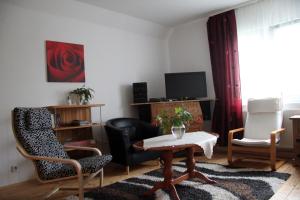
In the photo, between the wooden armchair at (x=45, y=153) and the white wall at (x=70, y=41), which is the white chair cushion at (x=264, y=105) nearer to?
the white wall at (x=70, y=41)

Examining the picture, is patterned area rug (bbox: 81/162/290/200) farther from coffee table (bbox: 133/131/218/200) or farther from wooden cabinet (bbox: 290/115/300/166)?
wooden cabinet (bbox: 290/115/300/166)

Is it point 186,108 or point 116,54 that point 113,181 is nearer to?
point 186,108

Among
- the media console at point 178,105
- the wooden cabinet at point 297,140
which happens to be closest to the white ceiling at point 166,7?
the media console at point 178,105

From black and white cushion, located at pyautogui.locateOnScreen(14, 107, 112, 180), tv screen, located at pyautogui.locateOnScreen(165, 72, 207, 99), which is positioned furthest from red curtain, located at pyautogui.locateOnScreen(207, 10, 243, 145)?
black and white cushion, located at pyautogui.locateOnScreen(14, 107, 112, 180)

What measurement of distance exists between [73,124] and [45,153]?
110 centimetres

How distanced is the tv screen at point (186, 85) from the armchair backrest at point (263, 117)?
39.3 inches

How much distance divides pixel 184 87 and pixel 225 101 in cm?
79

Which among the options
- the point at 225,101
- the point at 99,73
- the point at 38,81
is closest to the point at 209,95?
the point at 225,101

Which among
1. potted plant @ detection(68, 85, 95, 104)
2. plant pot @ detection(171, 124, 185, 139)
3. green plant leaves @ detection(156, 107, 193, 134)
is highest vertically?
potted plant @ detection(68, 85, 95, 104)

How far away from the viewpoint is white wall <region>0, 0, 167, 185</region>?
11.3ft

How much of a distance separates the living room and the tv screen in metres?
0.27

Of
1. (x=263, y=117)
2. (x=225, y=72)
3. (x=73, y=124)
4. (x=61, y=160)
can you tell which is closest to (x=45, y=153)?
(x=61, y=160)

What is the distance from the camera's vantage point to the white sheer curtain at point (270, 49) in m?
4.00

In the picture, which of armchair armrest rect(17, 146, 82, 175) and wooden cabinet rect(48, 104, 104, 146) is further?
wooden cabinet rect(48, 104, 104, 146)
